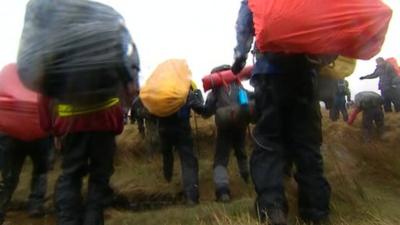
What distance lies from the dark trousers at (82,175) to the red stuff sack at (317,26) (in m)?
1.43

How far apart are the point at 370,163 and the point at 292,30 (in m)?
2.67

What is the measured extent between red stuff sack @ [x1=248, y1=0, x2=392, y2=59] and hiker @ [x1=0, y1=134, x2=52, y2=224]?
3253 mm

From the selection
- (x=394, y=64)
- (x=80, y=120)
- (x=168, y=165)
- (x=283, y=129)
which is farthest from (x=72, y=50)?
(x=394, y=64)

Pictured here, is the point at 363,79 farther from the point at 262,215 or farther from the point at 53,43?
the point at 53,43

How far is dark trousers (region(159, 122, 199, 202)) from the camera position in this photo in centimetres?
619

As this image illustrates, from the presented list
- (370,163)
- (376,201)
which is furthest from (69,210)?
(370,163)

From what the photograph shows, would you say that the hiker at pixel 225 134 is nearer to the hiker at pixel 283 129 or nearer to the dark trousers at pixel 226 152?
the dark trousers at pixel 226 152

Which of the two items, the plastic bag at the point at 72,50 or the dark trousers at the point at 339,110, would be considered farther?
the dark trousers at the point at 339,110

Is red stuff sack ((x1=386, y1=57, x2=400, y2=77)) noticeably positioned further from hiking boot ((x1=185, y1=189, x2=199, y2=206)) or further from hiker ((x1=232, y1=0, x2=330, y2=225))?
hiker ((x1=232, y1=0, x2=330, y2=225))

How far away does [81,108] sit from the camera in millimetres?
3631

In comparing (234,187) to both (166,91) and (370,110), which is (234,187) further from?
(370,110)

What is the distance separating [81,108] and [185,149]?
9.70 feet

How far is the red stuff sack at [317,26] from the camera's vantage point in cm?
327

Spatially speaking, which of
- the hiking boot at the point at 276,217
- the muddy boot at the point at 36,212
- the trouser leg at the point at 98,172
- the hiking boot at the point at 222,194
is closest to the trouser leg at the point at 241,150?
the hiking boot at the point at 222,194
